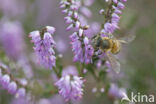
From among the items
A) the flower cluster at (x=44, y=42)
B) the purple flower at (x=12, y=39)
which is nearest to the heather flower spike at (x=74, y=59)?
the flower cluster at (x=44, y=42)

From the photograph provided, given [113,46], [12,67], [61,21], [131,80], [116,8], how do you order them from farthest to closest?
[61,21] < [131,80] < [12,67] < [113,46] < [116,8]

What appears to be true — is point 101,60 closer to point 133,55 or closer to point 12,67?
point 12,67

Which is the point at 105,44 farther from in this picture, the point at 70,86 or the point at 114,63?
the point at 70,86

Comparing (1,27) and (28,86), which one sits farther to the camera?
(1,27)

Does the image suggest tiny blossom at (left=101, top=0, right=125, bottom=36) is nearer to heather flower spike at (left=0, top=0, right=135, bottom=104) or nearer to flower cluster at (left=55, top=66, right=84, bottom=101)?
heather flower spike at (left=0, top=0, right=135, bottom=104)

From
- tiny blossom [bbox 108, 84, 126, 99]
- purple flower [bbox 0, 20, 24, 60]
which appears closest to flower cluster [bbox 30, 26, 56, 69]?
tiny blossom [bbox 108, 84, 126, 99]

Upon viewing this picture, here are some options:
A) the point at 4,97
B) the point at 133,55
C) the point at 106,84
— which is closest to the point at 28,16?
the point at 4,97

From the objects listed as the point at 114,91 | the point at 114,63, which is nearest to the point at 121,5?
the point at 114,63

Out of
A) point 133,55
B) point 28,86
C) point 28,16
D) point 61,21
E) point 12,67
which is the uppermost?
point 61,21
